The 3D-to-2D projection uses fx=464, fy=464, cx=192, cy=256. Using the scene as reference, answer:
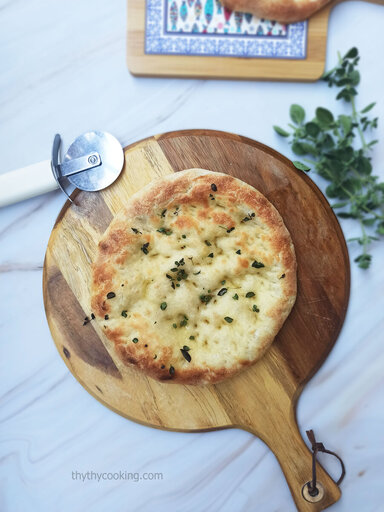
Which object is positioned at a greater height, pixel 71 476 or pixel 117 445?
pixel 117 445

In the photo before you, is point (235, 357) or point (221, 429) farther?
point (221, 429)

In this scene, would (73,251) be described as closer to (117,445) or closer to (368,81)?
(117,445)

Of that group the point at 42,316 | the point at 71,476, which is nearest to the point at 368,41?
the point at 42,316

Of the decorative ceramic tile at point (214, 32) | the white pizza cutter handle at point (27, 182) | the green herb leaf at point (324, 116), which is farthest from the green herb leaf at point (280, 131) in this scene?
the white pizza cutter handle at point (27, 182)

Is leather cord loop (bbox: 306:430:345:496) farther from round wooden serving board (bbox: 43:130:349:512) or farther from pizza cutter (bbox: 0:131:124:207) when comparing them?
pizza cutter (bbox: 0:131:124:207)

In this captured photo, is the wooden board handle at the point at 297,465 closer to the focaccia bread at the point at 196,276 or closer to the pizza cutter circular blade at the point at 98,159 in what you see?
the focaccia bread at the point at 196,276

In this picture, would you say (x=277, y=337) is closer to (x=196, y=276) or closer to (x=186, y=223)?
(x=196, y=276)
